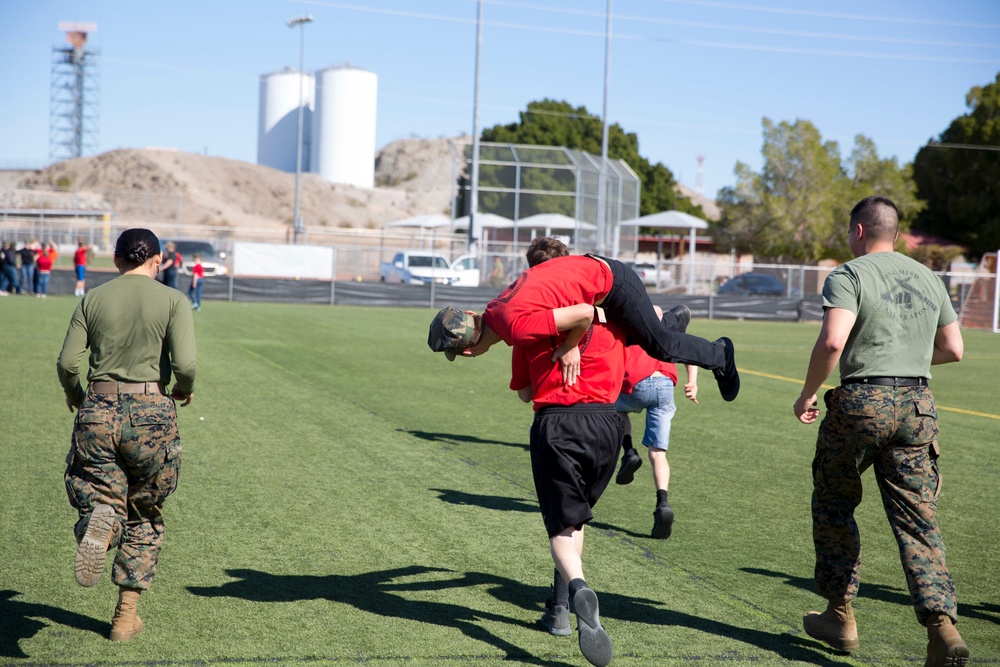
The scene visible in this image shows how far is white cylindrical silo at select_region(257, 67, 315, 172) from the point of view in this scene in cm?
10125

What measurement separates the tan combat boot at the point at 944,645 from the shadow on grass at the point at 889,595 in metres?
1.12

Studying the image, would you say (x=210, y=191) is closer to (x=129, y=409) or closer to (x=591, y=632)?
A: (x=129, y=409)

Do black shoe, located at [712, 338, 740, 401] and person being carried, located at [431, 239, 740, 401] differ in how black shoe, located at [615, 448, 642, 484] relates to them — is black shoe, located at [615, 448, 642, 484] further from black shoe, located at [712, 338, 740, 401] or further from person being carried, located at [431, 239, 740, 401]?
person being carried, located at [431, 239, 740, 401]

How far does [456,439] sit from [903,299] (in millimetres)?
5894

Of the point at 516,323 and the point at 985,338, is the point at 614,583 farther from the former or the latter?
the point at 985,338

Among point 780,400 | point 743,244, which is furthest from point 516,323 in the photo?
point 743,244

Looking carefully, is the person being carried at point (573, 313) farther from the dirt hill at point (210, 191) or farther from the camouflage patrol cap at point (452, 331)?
the dirt hill at point (210, 191)

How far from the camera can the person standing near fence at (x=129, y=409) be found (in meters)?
4.12

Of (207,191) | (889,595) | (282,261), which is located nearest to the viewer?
(889,595)

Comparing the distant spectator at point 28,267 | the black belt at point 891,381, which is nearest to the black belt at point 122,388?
the black belt at point 891,381

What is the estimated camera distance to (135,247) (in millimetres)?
4250

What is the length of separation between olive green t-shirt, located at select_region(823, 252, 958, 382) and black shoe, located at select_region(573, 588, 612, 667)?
4.76 feet

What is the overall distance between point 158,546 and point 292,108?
339 feet

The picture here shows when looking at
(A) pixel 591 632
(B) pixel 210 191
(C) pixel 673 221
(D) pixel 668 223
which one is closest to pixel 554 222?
(D) pixel 668 223
